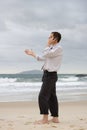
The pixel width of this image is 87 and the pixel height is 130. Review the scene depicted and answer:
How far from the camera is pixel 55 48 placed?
21.2 ft

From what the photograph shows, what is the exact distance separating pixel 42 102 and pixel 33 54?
2.88ft

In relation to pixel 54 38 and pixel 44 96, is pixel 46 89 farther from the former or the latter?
pixel 54 38

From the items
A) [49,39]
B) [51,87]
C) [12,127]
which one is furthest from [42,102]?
[49,39]

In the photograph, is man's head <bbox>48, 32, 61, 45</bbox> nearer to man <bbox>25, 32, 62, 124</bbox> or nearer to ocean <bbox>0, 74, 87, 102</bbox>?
man <bbox>25, 32, 62, 124</bbox>

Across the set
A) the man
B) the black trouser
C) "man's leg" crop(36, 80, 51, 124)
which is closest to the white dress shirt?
the man

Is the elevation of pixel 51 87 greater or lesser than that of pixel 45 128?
greater

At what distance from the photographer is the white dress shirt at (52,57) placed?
20.9ft

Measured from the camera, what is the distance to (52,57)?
6.45m

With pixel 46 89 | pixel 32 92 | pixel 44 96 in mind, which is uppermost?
pixel 46 89

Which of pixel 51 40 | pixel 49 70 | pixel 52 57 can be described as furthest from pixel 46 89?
pixel 51 40

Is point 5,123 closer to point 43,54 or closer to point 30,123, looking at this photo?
point 30,123

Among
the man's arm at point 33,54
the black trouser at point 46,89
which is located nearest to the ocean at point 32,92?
the black trouser at point 46,89

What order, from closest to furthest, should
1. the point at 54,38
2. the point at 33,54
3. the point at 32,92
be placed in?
the point at 33,54
the point at 54,38
the point at 32,92

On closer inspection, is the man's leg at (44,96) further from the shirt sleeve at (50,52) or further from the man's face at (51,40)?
the man's face at (51,40)
